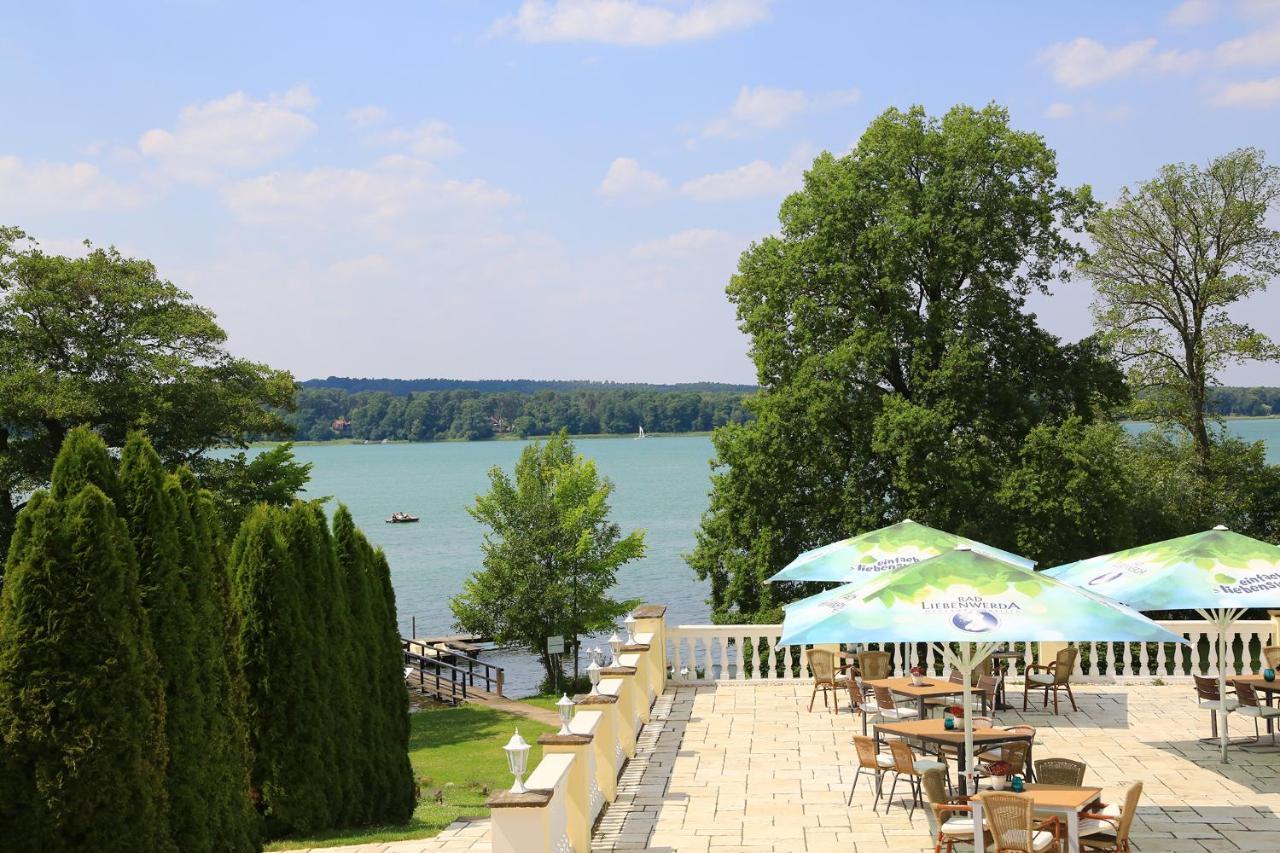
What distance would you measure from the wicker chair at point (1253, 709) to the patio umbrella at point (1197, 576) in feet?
1.12

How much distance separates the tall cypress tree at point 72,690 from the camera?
28.2 ft

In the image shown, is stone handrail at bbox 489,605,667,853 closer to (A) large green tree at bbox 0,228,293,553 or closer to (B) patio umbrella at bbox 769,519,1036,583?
(B) patio umbrella at bbox 769,519,1036,583

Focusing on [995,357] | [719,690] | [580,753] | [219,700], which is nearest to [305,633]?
[219,700]

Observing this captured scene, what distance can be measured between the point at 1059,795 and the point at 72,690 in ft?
24.4

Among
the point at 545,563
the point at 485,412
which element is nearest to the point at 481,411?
the point at 485,412

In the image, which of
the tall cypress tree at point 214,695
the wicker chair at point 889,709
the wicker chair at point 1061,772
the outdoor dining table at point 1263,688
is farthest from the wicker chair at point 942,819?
the tall cypress tree at point 214,695

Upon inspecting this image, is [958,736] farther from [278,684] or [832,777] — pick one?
[278,684]

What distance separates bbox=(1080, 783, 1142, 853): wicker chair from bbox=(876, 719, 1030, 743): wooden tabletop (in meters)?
1.76

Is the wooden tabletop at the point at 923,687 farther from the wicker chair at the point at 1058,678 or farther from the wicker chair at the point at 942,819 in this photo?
the wicker chair at the point at 942,819

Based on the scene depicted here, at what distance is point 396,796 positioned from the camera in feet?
49.6

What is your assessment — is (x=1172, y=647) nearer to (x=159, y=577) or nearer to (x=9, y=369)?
(x=159, y=577)

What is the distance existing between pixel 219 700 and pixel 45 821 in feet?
7.28

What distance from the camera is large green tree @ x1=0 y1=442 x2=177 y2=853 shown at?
8594 mm

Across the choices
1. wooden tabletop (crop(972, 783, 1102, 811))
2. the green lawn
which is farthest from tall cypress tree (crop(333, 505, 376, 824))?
wooden tabletop (crop(972, 783, 1102, 811))
